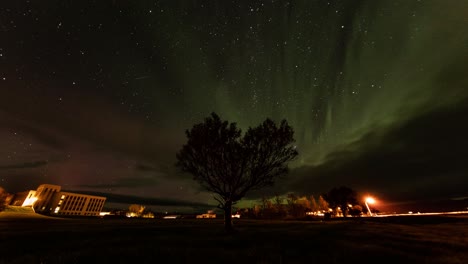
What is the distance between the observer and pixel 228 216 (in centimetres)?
2636

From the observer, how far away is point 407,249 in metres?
15.1

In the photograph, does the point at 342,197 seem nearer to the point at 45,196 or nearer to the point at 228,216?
the point at 228,216

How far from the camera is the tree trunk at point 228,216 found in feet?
83.4

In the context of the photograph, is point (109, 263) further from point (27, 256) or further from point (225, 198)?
point (225, 198)

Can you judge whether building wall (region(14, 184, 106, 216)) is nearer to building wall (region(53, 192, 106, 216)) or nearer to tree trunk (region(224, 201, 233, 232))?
building wall (region(53, 192, 106, 216))

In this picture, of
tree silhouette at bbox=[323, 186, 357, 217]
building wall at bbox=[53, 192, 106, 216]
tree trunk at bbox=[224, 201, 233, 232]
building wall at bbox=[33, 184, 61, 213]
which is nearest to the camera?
tree trunk at bbox=[224, 201, 233, 232]

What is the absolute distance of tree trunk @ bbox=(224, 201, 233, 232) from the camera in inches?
1000

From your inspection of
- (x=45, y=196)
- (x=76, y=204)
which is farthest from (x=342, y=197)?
(x=76, y=204)

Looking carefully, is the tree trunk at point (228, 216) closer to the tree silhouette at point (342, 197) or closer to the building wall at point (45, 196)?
the tree silhouette at point (342, 197)

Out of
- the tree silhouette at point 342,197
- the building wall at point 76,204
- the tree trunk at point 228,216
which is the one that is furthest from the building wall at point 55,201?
the tree silhouette at point 342,197

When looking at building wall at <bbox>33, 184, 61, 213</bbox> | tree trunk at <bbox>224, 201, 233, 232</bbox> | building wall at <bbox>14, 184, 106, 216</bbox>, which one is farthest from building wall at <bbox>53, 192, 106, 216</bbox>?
tree trunk at <bbox>224, 201, 233, 232</bbox>

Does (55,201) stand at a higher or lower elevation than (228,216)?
higher

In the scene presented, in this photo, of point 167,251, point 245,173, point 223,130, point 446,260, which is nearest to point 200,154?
point 223,130

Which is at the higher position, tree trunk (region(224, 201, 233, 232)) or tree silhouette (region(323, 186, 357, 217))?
tree silhouette (region(323, 186, 357, 217))
